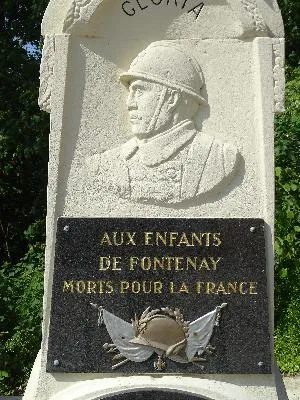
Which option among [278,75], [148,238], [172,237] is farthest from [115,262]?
[278,75]

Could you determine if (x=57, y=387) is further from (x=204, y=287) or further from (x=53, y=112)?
(x=53, y=112)

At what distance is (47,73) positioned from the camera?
343 centimetres

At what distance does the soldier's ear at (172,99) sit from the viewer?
3428 millimetres

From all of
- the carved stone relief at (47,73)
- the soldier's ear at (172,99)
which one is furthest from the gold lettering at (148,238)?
Answer: the carved stone relief at (47,73)

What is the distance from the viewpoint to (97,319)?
11.0 ft

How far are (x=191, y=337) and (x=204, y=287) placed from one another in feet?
0.88

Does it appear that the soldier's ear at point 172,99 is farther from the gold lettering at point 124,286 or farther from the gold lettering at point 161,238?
the gold lettering at point 124,286

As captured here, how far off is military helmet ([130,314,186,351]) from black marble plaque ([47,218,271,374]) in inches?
2.7

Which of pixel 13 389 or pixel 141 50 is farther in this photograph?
pixel 13 389

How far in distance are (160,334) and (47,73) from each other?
151 centimetres

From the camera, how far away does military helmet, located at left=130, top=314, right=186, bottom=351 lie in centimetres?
330

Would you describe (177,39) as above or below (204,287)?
above

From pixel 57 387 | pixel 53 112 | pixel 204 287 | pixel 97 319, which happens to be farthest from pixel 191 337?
pixel 53 112

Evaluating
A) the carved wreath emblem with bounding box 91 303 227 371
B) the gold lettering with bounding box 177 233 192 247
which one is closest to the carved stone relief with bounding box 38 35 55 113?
the gold lettering with bounding box 177 233 192 247
